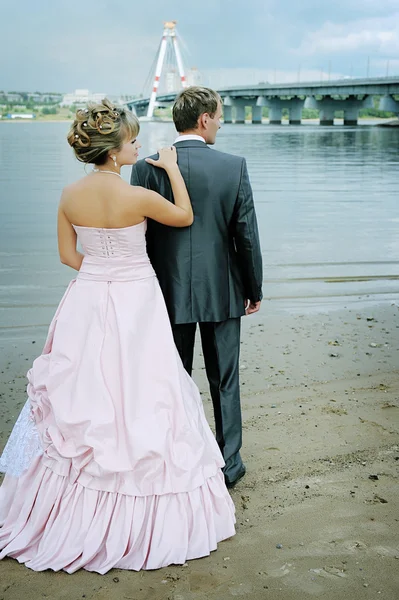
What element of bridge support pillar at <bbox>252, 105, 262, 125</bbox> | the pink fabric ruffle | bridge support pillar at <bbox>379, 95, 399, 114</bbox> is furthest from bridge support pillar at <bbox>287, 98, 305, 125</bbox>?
the pink fabric ruffle

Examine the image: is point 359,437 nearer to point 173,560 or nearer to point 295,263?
point 173,560

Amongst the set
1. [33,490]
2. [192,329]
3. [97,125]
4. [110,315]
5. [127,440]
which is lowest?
[33,490]

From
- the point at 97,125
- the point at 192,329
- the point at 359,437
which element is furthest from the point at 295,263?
the point at 97,125

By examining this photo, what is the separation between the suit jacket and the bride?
0.26 ft

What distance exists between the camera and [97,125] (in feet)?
7.96

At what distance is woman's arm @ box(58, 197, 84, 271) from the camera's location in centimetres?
263

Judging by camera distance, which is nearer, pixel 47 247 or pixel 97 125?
pixel 97 125

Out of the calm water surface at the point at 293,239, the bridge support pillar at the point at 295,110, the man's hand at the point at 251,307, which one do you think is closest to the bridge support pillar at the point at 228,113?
the bridge support pillar at the point at 295,110

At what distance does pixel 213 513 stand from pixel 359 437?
1.12m

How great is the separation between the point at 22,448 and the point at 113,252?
0.79 meters

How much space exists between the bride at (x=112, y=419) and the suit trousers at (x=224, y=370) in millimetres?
274

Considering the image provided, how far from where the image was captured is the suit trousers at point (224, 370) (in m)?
2.86

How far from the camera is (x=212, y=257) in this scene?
272 centimetres

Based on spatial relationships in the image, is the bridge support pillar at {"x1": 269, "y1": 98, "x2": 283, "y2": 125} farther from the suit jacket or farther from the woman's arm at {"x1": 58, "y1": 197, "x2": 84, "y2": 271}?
the woman's arm at {"x1": 58, "y1": 197, "x2": 84, "y2": 271}
